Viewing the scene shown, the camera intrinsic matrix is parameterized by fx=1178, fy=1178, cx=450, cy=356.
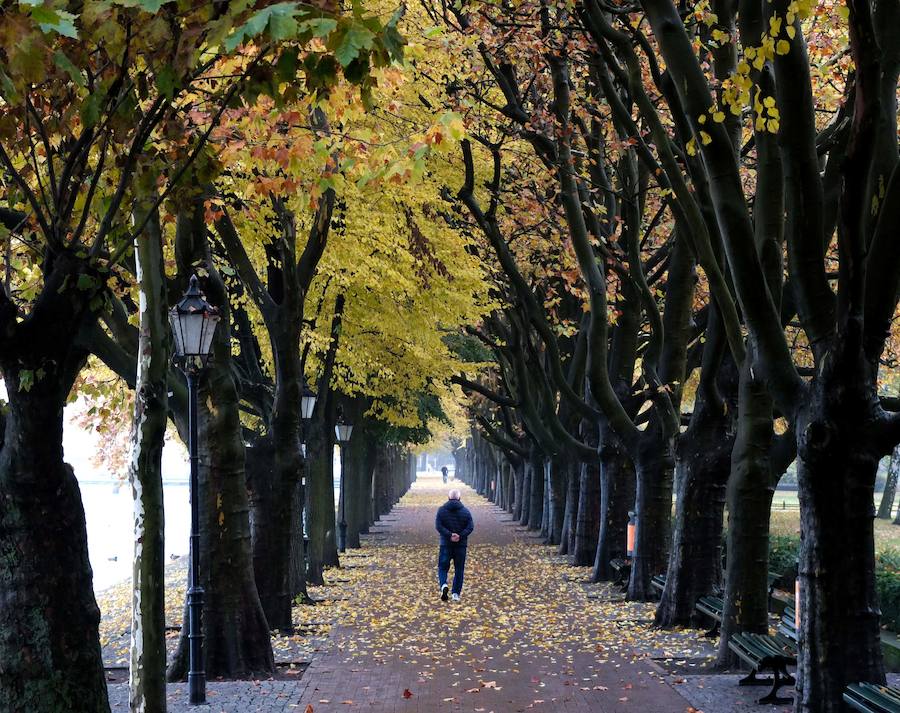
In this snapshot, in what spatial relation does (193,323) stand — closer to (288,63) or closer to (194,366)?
(194,366)

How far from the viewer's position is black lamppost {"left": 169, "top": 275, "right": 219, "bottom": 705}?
11.4 metres

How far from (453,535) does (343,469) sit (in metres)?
13.5

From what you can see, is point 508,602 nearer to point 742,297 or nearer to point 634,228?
point 634,228

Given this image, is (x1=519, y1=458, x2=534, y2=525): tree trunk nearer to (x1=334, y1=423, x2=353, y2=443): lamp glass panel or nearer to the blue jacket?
(x1=334, y1=423, x2=353, y2=443): lamp glass panel

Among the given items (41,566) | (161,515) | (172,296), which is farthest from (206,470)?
(41,566)

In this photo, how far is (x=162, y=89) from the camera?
255 inches

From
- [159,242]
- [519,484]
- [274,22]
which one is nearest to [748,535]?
[159,242]

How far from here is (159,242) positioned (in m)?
9.44

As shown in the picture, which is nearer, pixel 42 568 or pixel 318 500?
pixel 42 568

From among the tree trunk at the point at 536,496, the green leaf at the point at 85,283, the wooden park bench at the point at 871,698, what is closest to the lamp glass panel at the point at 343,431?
the tree trunk at the point at 536,496

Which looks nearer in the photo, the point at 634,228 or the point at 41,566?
the point at 41,566

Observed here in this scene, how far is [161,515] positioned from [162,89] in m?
3.72

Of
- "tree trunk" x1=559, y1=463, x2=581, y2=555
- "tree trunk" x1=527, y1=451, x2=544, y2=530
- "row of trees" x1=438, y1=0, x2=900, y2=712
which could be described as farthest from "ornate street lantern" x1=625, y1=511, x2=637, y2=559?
"tree trunk" x1=527, y1=451, x2=544, y2=530

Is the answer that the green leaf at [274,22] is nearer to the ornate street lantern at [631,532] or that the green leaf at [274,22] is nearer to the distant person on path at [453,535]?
the distant person on path at [453,535]
